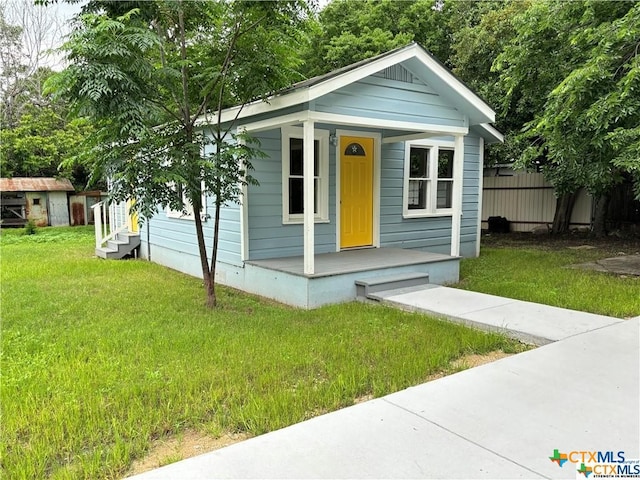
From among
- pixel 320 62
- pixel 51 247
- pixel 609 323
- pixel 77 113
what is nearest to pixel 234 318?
pixel 77 113

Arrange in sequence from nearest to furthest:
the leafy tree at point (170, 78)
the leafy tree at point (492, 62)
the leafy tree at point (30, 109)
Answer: the leafy tree at point (170, 78) < the leafy tree at point (492, 62) < the leafy tree at point (30, 109)

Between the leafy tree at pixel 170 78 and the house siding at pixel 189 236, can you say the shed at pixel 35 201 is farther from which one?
the leafy tree at pixel 170 78

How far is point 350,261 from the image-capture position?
702cm

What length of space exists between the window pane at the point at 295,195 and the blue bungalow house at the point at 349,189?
16mm

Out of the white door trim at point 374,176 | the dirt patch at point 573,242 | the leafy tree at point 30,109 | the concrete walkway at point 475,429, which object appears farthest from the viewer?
the leafy tree at point 30,109

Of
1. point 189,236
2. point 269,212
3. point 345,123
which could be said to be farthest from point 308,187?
point 189,236

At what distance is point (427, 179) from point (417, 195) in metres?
0.40

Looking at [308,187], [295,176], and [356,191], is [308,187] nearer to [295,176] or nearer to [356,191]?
[295,176]

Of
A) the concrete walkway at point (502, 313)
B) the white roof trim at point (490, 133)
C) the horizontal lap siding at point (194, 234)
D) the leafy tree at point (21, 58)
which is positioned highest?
the leafy tree at point (21, 58)

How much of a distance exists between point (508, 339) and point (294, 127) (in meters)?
4.52

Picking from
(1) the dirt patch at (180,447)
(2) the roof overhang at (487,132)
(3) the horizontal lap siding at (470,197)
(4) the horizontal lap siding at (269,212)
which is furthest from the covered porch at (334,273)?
(2) the roof overhang at (487,132)

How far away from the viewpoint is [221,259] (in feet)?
25.4

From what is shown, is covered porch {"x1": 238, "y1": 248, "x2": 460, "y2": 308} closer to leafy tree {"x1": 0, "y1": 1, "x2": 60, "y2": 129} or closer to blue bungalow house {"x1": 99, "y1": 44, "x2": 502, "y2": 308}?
blue bungalow house {"x1": 99, "y1": 44, "x2": 502, "y2": 308}

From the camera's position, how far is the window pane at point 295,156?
732 cm
